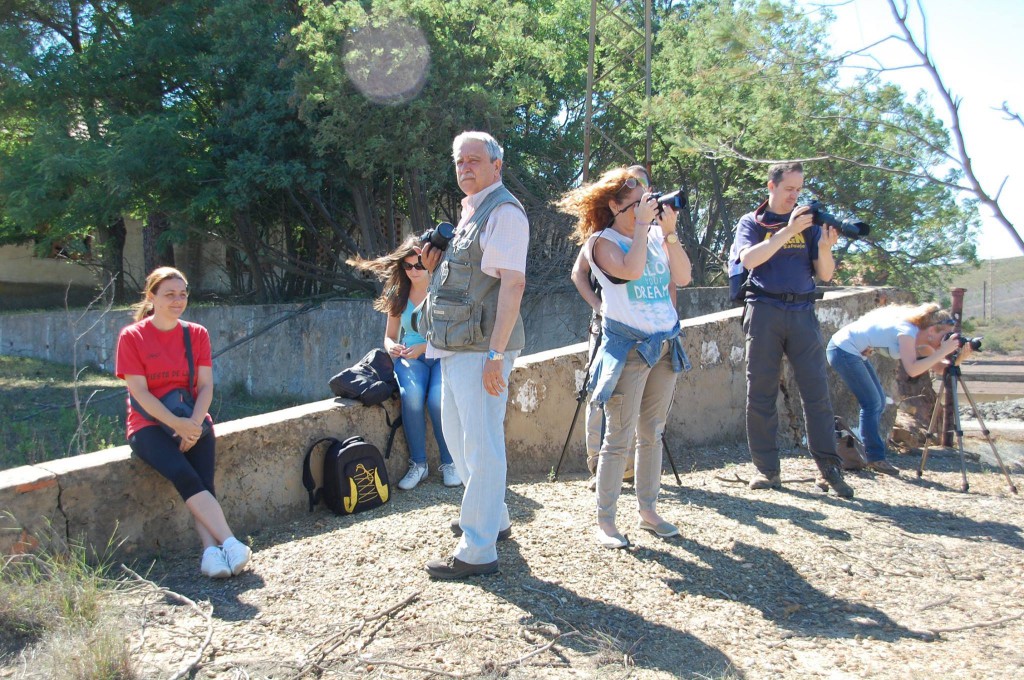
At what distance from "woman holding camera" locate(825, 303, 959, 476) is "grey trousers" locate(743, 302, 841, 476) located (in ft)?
3.76

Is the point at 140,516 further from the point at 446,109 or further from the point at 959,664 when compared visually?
the point at 446,109

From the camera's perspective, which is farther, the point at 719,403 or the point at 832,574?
the point at 719,403

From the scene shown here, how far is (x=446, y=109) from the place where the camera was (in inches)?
444

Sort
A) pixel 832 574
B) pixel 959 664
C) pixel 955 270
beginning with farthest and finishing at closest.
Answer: pixel 955 270 < pixel 832 574 < pixel 959 664

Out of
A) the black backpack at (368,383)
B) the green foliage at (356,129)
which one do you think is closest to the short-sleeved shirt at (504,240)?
the black backpack at (368,383)

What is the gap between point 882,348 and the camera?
20.6ft

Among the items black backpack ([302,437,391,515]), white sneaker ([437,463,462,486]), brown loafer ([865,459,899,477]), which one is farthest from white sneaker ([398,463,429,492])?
brown loafer ([865,459,899,477])

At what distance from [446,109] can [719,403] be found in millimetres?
6197

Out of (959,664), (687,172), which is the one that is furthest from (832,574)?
(687,172)

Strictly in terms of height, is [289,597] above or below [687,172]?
below

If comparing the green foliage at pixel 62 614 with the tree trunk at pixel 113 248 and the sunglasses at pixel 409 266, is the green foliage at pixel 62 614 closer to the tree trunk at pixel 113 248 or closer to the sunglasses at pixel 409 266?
the sunglasses at pixel 409 266

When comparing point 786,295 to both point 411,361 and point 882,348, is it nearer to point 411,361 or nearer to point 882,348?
point 882,348

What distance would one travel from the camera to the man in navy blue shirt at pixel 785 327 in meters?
5.15

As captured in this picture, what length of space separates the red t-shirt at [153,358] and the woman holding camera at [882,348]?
442cm
